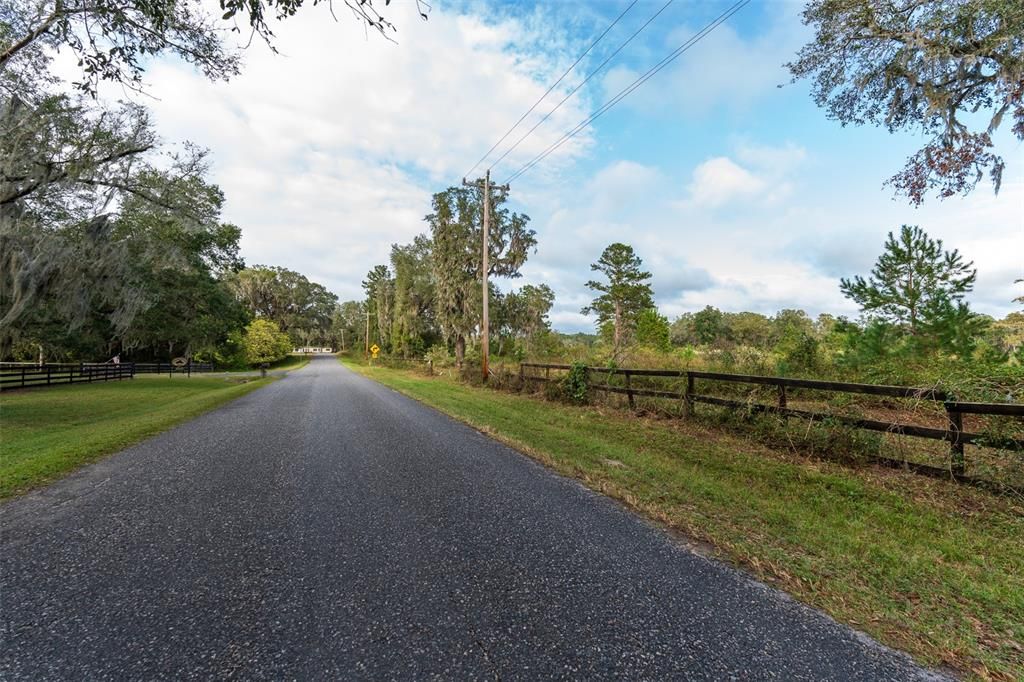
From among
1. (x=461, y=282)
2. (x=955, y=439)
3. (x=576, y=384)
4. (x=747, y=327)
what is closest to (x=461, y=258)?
(x=461, y=282)

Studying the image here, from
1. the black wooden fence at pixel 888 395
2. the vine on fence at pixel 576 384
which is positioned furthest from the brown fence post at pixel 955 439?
the vine on fence at pixel 576 384

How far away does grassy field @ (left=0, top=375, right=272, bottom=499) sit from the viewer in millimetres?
5160

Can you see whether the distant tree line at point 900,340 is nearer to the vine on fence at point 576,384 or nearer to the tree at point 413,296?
the vine on fence at point 576,384

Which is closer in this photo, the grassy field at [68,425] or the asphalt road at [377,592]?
the asphalt road at [377,592]

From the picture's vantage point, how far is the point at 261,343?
145ft

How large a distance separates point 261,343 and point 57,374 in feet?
89.8

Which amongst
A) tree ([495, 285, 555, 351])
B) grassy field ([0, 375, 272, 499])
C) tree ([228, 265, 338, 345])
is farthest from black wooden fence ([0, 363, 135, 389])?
tree ([228, 265, 338, 345])

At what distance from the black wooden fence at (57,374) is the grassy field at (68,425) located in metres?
0.71

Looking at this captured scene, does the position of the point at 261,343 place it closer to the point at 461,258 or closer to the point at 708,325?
the point at 461,258

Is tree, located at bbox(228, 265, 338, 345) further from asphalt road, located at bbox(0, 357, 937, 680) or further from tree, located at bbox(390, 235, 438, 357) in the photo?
asphalt road, located at bbox(0, 357, 937, 680)

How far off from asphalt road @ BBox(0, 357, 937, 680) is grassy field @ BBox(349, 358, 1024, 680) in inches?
12.0

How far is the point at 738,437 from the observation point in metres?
6.80

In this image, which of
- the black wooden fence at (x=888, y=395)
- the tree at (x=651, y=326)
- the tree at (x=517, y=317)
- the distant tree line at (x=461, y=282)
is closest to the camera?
the black wooden fence at (x=888, y=395)

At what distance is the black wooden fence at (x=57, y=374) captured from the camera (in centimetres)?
1570
